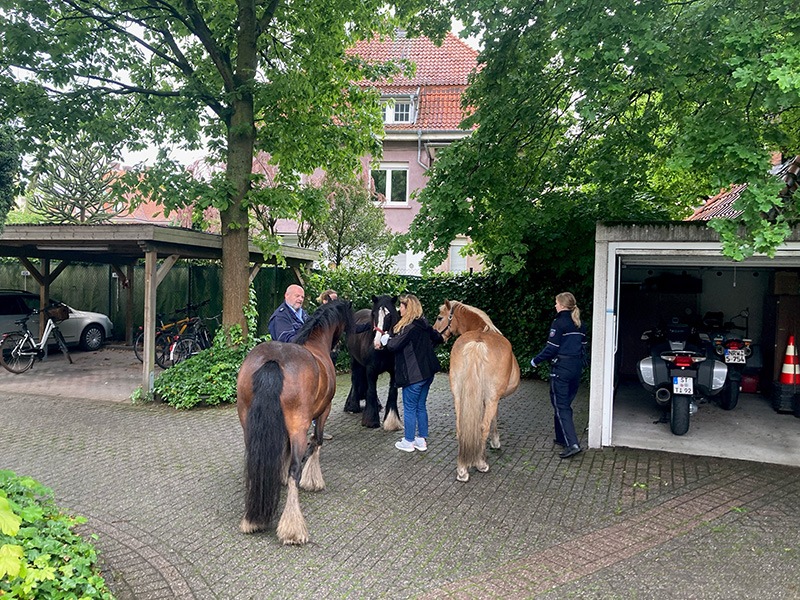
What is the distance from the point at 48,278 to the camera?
13625mm

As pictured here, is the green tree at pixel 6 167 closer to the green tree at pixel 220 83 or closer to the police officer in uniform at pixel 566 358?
the green tree at pixel 220 83

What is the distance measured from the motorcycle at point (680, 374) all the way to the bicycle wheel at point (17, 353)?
1160cm

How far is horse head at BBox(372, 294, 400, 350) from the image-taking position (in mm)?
6426

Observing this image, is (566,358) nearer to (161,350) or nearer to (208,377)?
(208,377)

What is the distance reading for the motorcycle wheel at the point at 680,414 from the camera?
22.7ft

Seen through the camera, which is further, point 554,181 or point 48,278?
point 48,278

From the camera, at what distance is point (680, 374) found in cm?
679

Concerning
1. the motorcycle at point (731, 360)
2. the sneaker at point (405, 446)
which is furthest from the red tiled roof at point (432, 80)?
the sneaker at point (405, 446)

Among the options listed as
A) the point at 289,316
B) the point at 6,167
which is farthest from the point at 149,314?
the point at 6,167

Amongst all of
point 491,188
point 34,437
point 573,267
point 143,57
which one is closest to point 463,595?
point 491,188

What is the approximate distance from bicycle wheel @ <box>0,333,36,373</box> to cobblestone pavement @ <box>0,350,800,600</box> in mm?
4789

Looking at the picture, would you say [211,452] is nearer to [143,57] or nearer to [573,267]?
[573,267]

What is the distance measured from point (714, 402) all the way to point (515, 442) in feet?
13.0

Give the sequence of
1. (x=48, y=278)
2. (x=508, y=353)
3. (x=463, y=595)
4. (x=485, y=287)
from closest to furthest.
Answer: (x=463, y=595)
(x=508, y=353)
(x=485, y=287)
(x=48, y=278)
